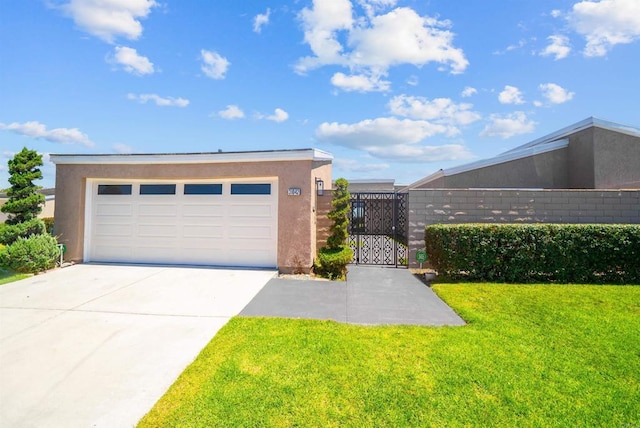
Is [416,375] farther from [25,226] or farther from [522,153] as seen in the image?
[522,153]

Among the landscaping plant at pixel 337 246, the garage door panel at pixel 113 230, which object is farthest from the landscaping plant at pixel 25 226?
the landscaping plant at pixel 337 246

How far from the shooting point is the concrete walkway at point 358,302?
5113mm

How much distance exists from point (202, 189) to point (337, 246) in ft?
14.4

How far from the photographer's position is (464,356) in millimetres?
3723

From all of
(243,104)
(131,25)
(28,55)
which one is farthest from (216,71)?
(28,55)

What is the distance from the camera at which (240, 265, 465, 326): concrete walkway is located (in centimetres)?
511

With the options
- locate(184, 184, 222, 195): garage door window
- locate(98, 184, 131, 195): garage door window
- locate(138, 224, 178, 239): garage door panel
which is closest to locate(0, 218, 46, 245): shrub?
locate(98, 184, 131, 195): garage door window

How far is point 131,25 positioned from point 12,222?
20.7ft

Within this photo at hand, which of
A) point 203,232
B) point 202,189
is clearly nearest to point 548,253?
point 203,232

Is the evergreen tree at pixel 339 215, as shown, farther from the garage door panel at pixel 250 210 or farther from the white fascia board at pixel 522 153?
the white fascia board at pixel 522 153

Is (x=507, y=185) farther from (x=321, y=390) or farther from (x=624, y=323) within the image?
(x=321, y=390)

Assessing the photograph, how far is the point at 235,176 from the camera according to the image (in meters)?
8.46

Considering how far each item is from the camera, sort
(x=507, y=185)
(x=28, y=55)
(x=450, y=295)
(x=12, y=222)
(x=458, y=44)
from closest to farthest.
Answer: (x=450, y=295), (x=28, y=55), (x=12, y=222), (x=458, y=44), (x=507, y=185)

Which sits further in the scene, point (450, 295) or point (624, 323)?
point (450, 295)
